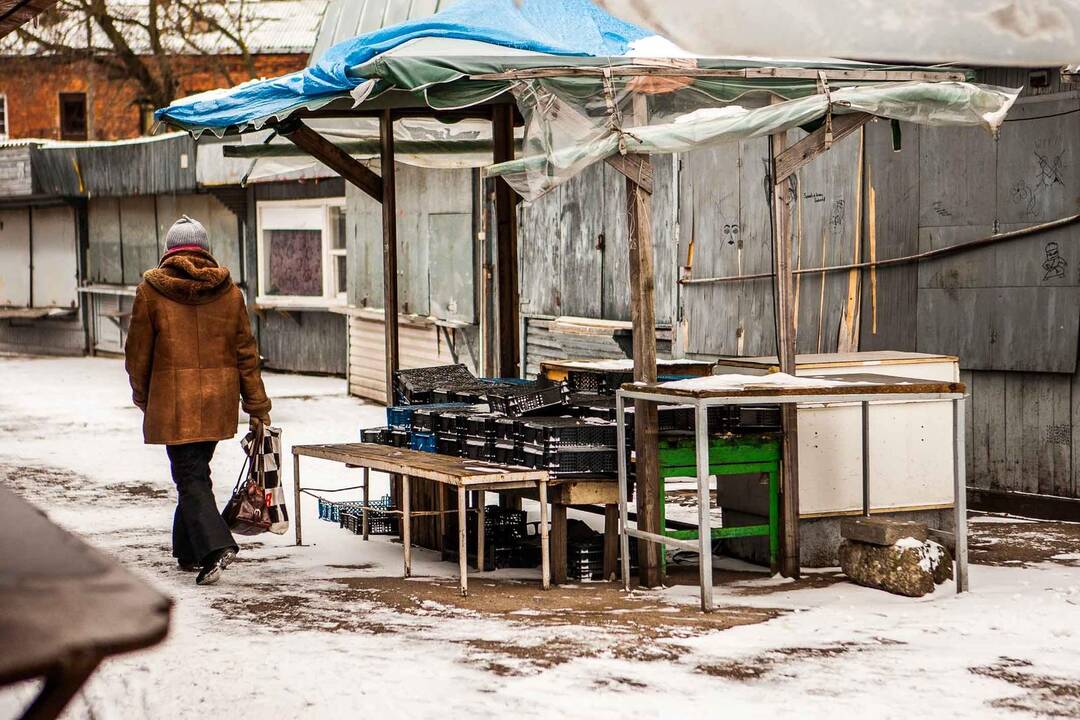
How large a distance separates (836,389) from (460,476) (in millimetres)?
1903

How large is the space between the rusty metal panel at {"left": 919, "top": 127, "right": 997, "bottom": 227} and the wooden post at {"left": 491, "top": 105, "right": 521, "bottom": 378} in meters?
2.89

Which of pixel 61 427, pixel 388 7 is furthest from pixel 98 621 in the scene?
pixel 61 427

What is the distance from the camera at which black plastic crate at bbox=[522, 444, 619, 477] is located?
26.9 ft

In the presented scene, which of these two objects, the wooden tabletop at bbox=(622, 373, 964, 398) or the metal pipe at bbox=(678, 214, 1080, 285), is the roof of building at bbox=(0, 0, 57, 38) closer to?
the wooden tabletop at bbox=(622, 373, 964, 398)

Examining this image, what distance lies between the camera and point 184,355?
8.50 metres

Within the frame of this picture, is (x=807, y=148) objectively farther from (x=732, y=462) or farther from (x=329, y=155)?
(x=329, y=155)

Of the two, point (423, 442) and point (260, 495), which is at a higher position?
point (423, 442)

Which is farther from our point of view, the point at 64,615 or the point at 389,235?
the point at 389,235

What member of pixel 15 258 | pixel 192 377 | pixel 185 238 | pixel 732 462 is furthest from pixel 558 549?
pixel 15 258

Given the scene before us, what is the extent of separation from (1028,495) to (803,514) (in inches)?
105

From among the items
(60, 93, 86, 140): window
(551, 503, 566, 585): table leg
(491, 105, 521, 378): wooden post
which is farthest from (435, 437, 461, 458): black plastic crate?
(60, 93, 86, 140): window

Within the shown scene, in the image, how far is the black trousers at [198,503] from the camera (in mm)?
8414

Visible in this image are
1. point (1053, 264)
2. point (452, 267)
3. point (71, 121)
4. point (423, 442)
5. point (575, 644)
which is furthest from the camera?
point (71, 121)

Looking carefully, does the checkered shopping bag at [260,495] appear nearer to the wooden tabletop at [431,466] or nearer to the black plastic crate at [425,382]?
the wooden tabletop at [431,466]
